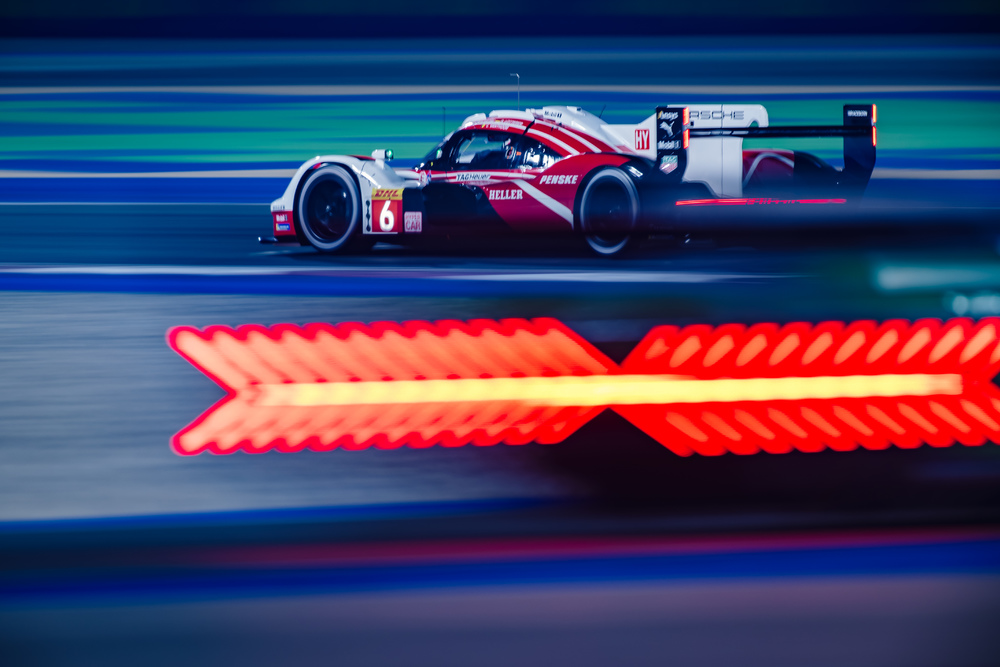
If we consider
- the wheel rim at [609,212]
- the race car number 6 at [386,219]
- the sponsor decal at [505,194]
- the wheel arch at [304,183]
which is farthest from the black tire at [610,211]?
the wheel arch at [304,183]

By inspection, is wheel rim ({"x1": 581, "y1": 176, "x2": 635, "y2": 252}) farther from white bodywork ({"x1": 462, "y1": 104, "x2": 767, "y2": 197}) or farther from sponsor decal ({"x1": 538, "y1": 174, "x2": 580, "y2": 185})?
white bodywork ({"x1": 462, "y1": 104, "x2": 767, "y2": 197})

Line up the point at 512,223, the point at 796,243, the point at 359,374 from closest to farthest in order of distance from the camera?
the point at 359,374 < the point at 512,223 < the point at 796,243

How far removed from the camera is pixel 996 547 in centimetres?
324

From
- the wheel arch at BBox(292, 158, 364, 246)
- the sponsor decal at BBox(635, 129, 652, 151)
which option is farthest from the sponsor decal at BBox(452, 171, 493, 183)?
the sponsor decal at BBox(635, 129, 652, 151)

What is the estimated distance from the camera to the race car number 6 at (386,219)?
9984 mm

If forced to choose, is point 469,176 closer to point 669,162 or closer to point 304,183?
point 304,183

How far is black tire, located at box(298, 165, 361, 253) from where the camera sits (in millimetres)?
10109

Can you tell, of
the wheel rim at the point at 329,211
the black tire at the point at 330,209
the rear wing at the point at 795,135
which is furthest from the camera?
the wheel rim at the point at 329,211

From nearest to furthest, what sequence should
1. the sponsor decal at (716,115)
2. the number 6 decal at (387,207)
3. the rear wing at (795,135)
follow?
the rear wing at (795,135), the sponsor decal at (716,115), the number 6 decal at (387,207)

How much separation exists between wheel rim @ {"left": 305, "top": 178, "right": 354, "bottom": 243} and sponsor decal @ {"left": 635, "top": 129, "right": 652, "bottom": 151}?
2366 mm

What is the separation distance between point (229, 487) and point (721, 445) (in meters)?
1.47

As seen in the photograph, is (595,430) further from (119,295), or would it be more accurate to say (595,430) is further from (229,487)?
(119,295)

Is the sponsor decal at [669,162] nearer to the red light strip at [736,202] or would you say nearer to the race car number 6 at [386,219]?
the red light strip at [736,202]

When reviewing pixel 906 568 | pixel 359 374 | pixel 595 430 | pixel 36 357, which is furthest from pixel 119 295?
pixel 906 568
